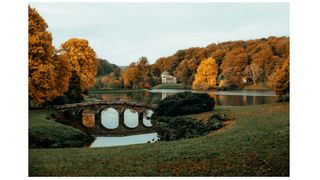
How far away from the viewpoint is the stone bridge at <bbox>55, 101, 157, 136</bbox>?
14497mm

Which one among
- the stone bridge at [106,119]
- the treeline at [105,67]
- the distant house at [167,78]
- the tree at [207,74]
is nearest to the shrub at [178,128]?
the stone bridge at [106,119]

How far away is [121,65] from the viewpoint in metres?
12.1

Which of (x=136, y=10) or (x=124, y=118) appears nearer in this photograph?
(x=136, y=10)

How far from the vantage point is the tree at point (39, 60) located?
1088 cm

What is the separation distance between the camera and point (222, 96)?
1263 centimetres

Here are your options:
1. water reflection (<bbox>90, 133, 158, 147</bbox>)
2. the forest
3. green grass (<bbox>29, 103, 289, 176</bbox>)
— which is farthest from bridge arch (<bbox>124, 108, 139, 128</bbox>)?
green grass (<bbox>29, 103, 289, 176</bbox>)

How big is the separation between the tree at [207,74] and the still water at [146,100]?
1.66 feet

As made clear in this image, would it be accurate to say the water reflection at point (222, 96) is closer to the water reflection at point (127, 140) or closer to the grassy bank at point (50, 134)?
the water reflection at point (127, 140)

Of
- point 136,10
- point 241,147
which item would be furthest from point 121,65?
point 241,147

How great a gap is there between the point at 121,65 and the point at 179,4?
331cm

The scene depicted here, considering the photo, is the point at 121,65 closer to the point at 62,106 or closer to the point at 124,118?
the point at 62,106

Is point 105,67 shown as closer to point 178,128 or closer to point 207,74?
point 207,74
